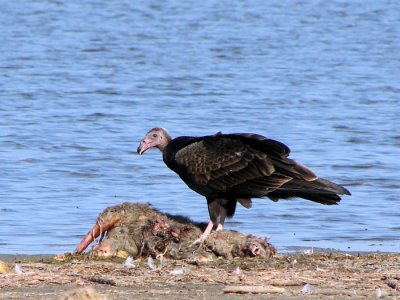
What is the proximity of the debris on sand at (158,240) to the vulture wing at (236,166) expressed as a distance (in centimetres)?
49

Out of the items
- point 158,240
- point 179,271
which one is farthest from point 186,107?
point 179,271

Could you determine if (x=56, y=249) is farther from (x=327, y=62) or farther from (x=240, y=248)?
(x=327, y=62)

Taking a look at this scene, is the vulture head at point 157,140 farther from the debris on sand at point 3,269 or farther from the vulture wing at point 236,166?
the debris on sand at point 3,269

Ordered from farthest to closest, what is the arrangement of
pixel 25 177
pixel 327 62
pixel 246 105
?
pixel 327 62
pixel 246 105
pixel 25 177

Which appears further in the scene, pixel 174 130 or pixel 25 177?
pixel 174 130

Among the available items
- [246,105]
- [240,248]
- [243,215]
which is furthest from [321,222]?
[246,105]

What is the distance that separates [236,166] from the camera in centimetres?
874

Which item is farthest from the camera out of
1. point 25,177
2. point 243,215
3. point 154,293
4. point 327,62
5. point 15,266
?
point 327,62

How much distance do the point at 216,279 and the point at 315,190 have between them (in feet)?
5.31

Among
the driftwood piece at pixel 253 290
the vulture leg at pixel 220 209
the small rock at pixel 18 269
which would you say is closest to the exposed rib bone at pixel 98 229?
the vulture leg at pixel 220 209

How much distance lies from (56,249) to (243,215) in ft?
6.68

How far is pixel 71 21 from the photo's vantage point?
97.1 ft

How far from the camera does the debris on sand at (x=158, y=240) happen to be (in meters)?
7.97

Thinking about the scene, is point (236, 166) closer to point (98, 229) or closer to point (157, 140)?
point (157, 140)
